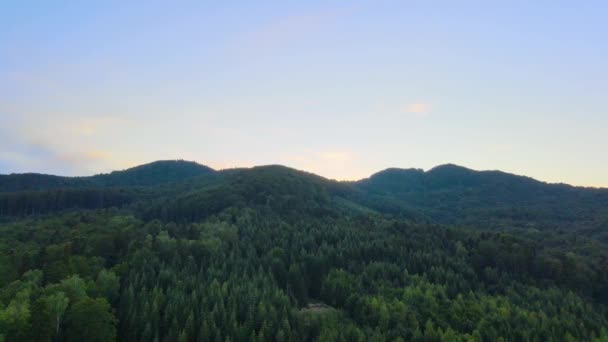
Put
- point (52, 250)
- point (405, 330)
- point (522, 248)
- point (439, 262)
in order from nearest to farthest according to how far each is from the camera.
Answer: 1. point (405, 330)
2. point (52, 250)
3. point (439, 262)
4. point (522, 248)

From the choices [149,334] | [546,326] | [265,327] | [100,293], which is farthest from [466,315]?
[100,293]

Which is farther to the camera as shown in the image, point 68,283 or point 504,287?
point 504,287

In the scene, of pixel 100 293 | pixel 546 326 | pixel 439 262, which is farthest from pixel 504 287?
pixel 100 293

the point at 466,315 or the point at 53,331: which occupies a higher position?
the point at 53,331

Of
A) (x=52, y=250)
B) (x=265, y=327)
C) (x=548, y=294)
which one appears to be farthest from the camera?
(x=548, y=294)

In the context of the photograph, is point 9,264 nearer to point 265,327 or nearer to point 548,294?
point 265,327

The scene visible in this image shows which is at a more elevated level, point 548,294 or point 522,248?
point 522,248

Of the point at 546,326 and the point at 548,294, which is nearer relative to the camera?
the point at 546,326

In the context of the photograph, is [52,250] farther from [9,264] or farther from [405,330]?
[405,330]

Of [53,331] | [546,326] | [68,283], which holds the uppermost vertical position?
[68,283]
